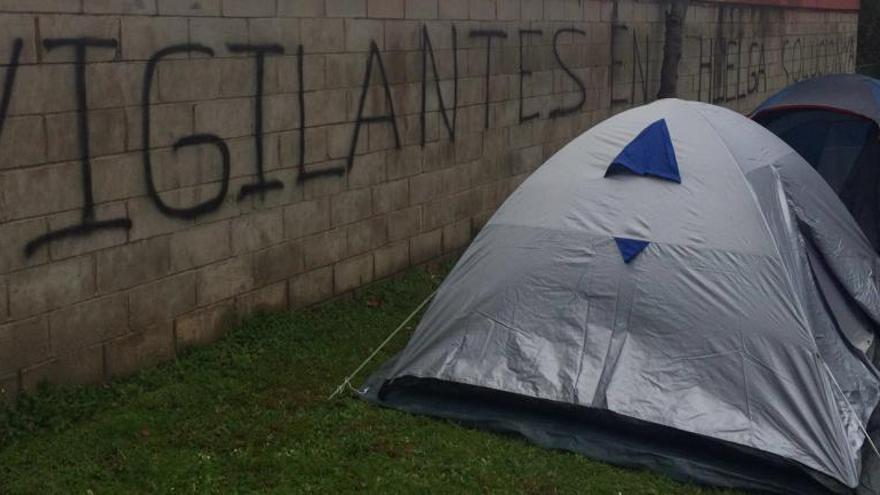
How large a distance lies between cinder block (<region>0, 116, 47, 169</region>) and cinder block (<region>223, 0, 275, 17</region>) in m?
1.55

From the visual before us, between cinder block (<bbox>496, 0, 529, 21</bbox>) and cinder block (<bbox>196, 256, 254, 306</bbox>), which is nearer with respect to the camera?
cinder block (<bbox>196, 256, 254, 306</bbox>)

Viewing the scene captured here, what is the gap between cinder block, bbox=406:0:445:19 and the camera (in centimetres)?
816

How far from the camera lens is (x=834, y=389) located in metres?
5.40

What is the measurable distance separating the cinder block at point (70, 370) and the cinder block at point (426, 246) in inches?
128

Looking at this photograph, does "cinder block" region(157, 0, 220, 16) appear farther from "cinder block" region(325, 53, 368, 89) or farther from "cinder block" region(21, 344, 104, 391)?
"cinder block" region(21, 344, 104, 391)

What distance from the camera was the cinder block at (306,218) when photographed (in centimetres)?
697

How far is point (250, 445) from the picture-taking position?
17.0ft

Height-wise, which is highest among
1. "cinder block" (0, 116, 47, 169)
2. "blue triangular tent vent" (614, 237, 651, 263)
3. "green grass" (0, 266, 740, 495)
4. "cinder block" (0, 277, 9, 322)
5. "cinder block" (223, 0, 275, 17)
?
"cinder block" (223, 0, 275, 17)

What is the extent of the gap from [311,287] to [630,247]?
8.01ft

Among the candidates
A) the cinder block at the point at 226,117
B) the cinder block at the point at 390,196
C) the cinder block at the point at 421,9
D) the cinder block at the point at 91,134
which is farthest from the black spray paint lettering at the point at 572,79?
the cinder block at the point at 91,134

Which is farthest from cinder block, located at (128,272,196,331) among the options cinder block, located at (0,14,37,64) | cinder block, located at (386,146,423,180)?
cinder block, located at (386,146,423,180)

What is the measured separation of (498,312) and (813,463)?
1.71 meters

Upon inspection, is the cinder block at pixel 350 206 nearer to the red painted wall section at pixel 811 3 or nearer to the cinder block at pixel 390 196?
the cinder block at pixel 390 196

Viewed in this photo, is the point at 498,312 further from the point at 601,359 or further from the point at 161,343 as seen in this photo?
the point at 161,343
